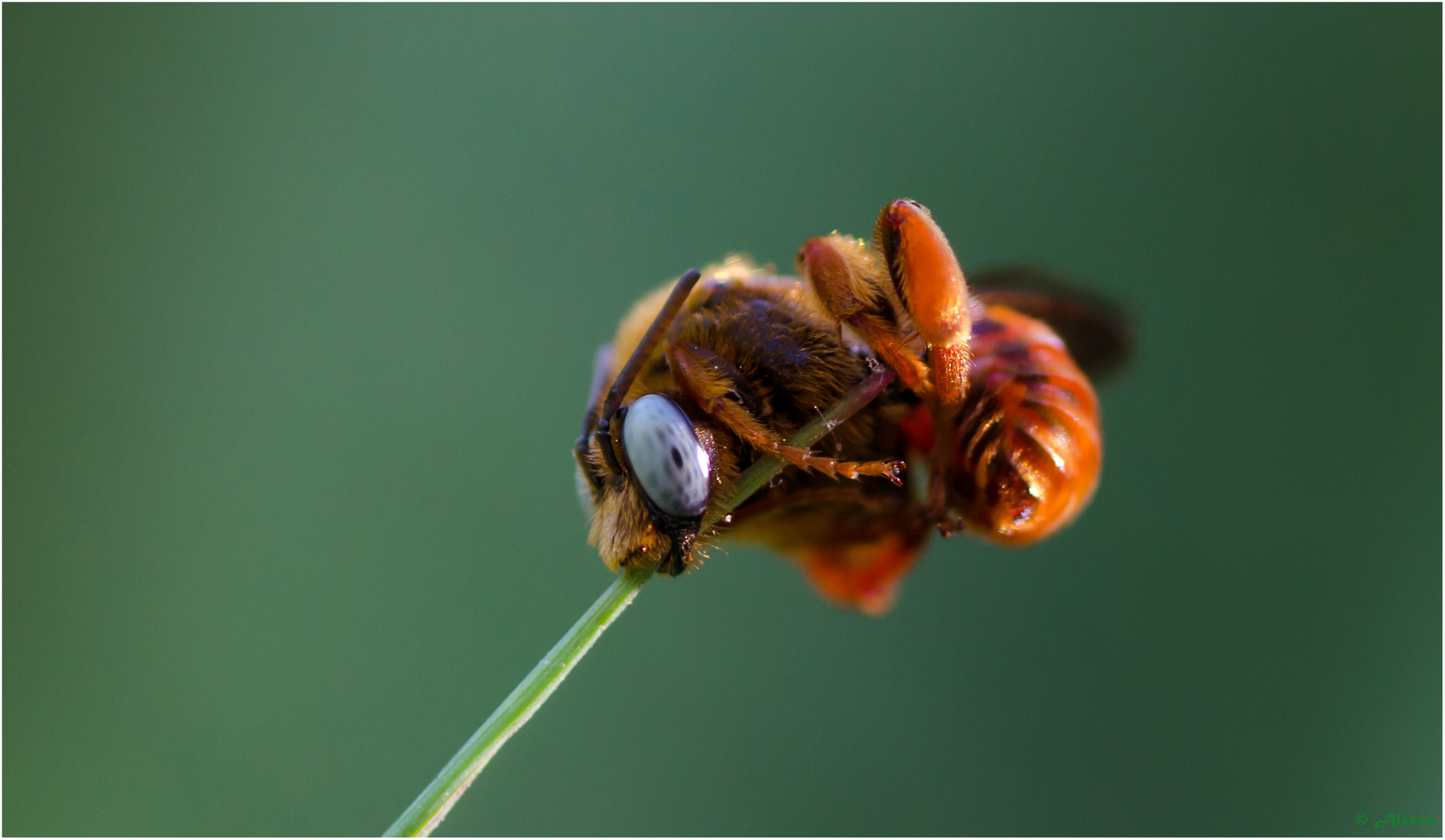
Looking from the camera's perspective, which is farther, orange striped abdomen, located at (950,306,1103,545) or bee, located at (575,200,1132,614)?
orange striped abdomen, located at (950,306,1103,545)

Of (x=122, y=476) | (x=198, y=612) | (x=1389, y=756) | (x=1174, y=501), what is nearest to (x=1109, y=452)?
(x=1174, y=501)

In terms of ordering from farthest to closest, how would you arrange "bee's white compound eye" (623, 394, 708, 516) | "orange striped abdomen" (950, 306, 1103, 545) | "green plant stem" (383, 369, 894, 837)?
1. "orange striped abdomen" (950, 306, 1103, 545)
2. "bee's white compound eye" (623, 394, 708, 516)
3. "green plant stem" (383, 369, 894, 837)

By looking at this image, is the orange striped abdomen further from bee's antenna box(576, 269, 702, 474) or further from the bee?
bee's antenna box(576, 269, 702, 474)

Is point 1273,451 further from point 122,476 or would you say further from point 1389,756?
point 122,476

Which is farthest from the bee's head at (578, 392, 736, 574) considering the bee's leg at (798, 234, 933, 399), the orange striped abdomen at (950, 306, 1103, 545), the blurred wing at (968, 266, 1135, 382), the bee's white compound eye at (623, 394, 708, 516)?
the blurred wing at (968, 266, 1135, 382)

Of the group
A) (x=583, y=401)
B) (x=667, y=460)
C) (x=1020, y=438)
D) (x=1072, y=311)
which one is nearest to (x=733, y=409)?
(x=667, y=460)

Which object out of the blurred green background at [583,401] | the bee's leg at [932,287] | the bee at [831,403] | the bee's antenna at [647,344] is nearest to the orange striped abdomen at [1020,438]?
the bee at [831,403]

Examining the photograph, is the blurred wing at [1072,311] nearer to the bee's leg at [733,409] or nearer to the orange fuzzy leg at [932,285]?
the orange fuzzy leg at [932,285]
